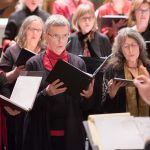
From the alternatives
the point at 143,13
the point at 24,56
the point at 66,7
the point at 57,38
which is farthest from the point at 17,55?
the point at 66,7

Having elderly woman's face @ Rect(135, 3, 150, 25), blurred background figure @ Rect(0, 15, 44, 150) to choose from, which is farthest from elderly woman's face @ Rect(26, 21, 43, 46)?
elderly woman's face @ Rect(135, 3, 150, 25)

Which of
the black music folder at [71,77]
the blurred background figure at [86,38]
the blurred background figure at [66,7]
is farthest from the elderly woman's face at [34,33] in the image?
the blurred background figure at [66,7]

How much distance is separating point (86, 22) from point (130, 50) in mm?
986

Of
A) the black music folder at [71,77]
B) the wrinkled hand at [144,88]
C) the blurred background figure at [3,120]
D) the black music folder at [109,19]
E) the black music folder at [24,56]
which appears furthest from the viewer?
the black music folder at [109,19]

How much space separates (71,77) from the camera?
3.03 metres

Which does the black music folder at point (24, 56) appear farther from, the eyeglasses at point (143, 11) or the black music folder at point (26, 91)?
the eyeglasses at point (143, 11)

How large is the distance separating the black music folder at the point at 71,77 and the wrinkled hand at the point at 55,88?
0.02m

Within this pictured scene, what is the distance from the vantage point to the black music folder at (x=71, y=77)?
9.72ft

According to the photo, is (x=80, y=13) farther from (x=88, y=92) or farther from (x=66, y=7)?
(x=88, y=92)

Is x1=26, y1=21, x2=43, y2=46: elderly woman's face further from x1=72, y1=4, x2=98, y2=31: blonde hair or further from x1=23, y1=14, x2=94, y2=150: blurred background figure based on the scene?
x1=23, y1=14, x2=94, y2=150: blurred background figure

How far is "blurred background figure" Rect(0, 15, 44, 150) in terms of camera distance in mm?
3514

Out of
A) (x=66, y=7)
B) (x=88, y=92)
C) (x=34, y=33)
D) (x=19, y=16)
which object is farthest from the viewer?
(x=66, y=7)

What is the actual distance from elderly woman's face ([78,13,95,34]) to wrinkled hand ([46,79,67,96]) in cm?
147

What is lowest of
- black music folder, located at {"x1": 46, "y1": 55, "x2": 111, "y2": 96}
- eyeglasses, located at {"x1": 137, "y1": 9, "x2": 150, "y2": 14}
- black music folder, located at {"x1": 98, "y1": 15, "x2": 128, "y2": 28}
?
black music folder, located at {"x1": 46, "y1": 55, "x2": 111, "y2": 96}
